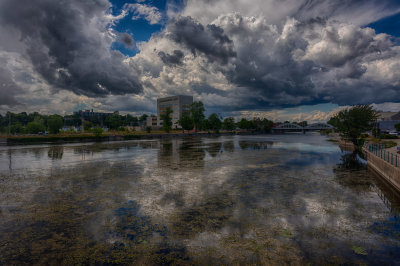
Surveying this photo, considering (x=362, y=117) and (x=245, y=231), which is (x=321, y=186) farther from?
(x=362, y=117)

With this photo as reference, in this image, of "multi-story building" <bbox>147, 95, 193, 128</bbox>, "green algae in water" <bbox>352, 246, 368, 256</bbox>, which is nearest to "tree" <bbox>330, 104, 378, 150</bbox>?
"green algae in water" <bbox>352, 246, 368, 256</bbox>

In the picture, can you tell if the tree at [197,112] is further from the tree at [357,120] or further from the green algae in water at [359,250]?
the green algae in water at [359,250]

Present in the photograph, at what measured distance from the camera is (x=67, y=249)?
7.03 meters

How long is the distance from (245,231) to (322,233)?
2.88 meters

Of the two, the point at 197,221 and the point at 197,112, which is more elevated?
the point at 197,112

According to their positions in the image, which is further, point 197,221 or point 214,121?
point 214,121

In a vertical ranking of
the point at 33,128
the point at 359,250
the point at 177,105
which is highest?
the point at 177,105

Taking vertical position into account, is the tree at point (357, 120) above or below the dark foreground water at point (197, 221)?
above

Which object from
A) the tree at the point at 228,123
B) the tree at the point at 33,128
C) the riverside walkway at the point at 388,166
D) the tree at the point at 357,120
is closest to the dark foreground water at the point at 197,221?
the riverside walkway at the point at 388,166

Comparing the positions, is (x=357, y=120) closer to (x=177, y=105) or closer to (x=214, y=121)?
(x=214, y=121)

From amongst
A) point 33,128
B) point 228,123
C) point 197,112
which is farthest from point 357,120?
point 228,123

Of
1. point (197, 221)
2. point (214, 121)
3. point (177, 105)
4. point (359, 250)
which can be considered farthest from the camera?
point (177, 105)

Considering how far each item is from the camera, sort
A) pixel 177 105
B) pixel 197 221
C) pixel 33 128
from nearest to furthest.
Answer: pixel 197 221 < pixel 33 128 < pixel 177 105

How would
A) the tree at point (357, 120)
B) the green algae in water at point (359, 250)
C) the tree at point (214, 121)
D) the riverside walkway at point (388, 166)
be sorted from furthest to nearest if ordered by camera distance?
the tree at point (214, 121) → the tree at point (357, 120) → the riverside walkway at point (388, 166) → the green algae in water at point (359, 250)
